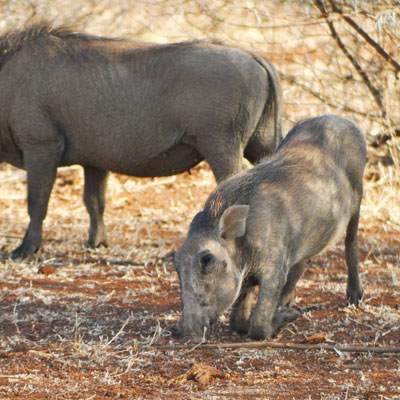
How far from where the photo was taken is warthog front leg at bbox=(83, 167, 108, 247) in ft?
20.5

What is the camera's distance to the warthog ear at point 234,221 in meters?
3.54

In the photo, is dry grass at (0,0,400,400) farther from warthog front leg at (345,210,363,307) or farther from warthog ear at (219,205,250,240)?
warthog ear at (219,205,250,240)

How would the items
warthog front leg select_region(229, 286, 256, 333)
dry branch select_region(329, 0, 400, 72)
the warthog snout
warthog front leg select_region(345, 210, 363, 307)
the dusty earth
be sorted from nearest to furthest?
the dusty earth → the warthog snout → warthog front leg select_region(229, 286, 256, 333) → warthog front leg select_region(345, 210, 363, 307) → dry branch select_region(329, 0, 400, 72)

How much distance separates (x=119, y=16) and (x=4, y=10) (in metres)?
2.78

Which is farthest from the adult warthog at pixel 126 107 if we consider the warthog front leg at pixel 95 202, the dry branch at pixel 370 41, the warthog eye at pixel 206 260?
the warthog eye at pixel 206 260

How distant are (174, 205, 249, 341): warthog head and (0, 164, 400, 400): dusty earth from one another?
131 mm

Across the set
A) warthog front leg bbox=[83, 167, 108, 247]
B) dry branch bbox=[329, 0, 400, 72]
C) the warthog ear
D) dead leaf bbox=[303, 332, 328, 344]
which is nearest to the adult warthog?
warthog front leg bbox=[83, 167, 108, 247]

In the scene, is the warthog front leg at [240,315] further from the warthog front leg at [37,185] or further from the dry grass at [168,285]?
the warthog front leg at [37,185]

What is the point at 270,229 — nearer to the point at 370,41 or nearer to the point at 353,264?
the point at 353,264

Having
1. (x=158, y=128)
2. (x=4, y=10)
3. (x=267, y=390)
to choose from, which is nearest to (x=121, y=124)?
(x=158, y=128)

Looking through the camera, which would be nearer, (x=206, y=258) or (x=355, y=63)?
(x=206, y=258)

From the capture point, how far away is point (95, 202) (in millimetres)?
6277

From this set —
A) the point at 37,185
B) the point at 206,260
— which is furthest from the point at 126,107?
the point at 206,260

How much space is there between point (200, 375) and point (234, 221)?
0.85 meters
